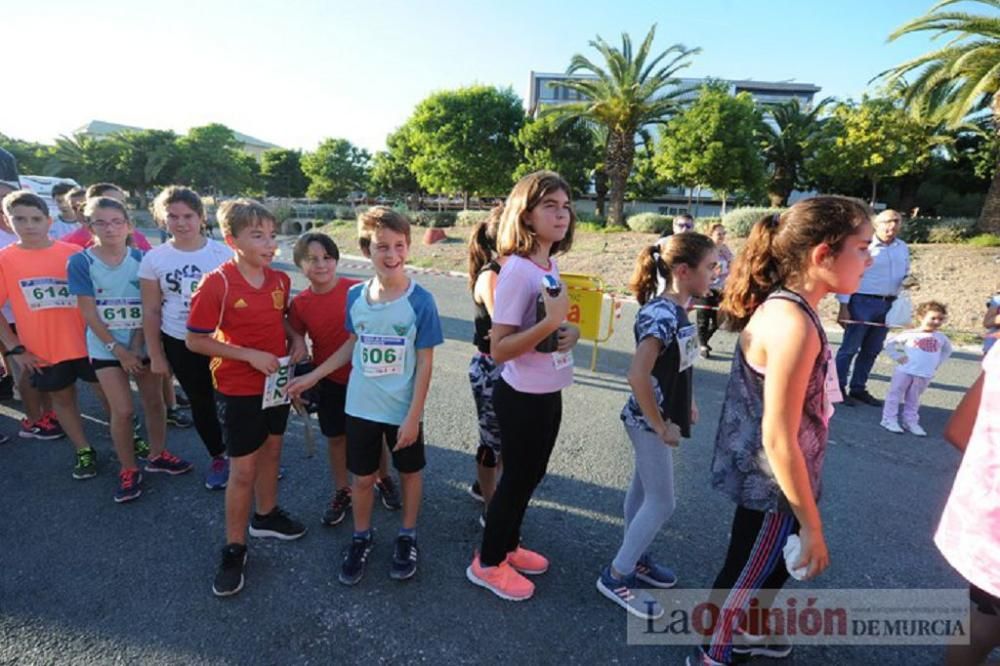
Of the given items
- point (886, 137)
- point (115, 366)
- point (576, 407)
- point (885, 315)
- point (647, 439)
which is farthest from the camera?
point (886, 137)

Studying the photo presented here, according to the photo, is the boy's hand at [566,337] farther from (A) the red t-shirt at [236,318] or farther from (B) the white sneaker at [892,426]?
(B) the white sneaker at [892,426]

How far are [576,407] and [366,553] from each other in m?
2.80

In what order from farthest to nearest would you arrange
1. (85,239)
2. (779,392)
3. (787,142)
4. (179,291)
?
1. (787,142)
2. (85,239)
3. (179,291)
4. (779,392)

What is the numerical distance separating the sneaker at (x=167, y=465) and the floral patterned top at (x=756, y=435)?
11.4ft

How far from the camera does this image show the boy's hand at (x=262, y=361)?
7.70 feet

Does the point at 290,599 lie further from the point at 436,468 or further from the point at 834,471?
the point at 834,471

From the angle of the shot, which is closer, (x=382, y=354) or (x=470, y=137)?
(x=382, y=354)

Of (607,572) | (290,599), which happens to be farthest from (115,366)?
(607,572)

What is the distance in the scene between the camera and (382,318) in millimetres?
2318

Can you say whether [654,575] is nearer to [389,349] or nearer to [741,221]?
[389,349]

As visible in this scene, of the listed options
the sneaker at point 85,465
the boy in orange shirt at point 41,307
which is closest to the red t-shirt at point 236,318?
the boy in orange shirt at point 41,307

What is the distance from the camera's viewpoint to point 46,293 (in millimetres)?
3230

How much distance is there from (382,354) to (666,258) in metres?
1.38

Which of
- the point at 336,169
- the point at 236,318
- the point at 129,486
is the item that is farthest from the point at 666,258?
the point at 336,169
